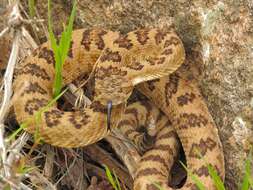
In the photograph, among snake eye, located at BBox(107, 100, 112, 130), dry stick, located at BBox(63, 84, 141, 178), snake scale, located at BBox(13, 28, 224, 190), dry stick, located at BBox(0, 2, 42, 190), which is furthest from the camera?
dry stick, located at BBox(63, 84, 141, 178)

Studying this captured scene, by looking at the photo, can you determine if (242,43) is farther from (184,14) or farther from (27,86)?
(27,86)

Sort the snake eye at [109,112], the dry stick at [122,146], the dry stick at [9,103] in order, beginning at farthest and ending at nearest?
the dry stick at [122,146], the snake eye at [109,112], the dry stick at [9,103]

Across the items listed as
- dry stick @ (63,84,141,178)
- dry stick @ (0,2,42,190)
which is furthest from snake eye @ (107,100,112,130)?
dry stick @ (0,2,42,190)

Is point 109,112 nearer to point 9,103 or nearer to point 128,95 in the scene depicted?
point 128,95

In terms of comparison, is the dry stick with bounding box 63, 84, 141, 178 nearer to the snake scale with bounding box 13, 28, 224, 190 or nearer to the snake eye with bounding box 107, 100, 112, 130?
the snake scale with bounding box 13, 28, 224, 190

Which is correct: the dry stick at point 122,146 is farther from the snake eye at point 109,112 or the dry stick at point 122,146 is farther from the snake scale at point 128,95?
the snake eye at point 109,112

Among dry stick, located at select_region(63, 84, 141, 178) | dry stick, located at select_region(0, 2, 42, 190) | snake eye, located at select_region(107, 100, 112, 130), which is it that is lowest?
dry stick, located at select_region(63, 84, 141, 178)

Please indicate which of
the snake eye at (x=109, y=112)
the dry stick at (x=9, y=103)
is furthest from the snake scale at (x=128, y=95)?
the dry stick at (x=9, y=103)

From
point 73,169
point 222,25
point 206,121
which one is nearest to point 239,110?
point 206,121
